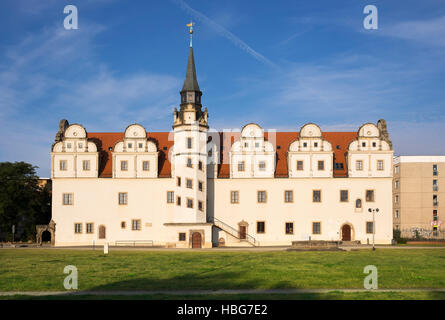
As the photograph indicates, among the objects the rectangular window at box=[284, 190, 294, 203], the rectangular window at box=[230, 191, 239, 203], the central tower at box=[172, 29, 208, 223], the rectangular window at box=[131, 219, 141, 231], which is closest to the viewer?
the central tower at box=[172, 29, 208, 223]

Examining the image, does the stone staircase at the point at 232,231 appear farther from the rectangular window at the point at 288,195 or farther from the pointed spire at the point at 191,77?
the pointed spire at the point at 191,77

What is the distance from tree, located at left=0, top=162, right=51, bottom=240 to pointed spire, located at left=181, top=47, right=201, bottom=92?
23054 mm

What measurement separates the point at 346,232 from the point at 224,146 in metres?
17.4

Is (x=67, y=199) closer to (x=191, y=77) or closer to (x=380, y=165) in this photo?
(x=191, y=77)

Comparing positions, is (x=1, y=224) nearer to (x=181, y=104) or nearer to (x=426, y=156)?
(x=181, y=104)

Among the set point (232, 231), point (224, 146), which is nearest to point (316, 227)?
point (232, 231)

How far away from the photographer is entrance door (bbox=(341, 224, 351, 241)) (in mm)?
55406

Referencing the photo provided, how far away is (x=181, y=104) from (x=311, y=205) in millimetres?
18789

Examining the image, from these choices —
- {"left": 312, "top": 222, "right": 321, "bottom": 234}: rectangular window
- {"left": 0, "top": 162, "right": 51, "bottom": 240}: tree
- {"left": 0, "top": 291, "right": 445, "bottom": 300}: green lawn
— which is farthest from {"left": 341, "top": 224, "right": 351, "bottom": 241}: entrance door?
{"left": 0, "top": 291, "right": 445, "bottom": 300}: green lawn

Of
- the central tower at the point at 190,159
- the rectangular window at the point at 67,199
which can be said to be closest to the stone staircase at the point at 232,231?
the central tower at the point at 190,159

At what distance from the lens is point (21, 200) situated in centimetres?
5984

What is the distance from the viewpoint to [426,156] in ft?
292

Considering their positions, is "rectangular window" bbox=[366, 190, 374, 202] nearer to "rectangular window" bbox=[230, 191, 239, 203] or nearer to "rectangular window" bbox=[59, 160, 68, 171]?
"rectangular window" bbox=[230, 191, 239, 203]

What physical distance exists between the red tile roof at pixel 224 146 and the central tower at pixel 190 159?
326cm
